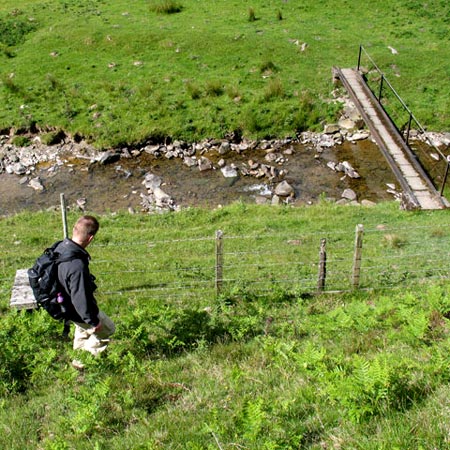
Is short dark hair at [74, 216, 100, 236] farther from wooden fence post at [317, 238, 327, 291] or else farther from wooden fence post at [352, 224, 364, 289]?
wooden fence post at [352, 224, 364, 289]

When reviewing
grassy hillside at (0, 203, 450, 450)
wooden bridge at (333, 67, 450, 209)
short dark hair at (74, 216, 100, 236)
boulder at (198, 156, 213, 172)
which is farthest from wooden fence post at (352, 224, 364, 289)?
boulder at (198, 156, 213, 172)

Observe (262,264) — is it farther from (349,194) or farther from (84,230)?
(349,194)

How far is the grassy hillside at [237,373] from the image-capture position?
5113 millimetres

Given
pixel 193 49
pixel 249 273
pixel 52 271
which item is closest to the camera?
pixel 52 271

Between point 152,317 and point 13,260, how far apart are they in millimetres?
6452

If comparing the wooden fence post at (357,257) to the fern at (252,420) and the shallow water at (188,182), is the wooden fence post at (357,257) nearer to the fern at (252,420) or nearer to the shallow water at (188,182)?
the fern at (252,420)

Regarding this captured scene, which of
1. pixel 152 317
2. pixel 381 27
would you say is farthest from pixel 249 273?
pixel 381 27

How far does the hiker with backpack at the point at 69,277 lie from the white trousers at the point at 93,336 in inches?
19.0

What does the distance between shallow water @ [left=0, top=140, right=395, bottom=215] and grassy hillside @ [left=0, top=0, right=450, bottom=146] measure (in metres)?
1.86

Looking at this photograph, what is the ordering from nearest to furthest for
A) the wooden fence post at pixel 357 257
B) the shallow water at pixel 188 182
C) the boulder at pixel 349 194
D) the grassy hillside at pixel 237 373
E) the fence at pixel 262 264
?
the grassy hillside at pixel 237 373
the wooden fence post at pixel 357 257
the fence at pixel 262 264
the boulder at pixel 349 194
the shallow water at pixel 188 182

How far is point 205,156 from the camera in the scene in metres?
22.7

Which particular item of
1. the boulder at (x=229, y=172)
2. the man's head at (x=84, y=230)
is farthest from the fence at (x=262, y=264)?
the boulder at (x=229, y=172)

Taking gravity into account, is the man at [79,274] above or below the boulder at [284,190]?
above

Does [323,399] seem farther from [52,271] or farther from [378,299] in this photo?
[378,299]
